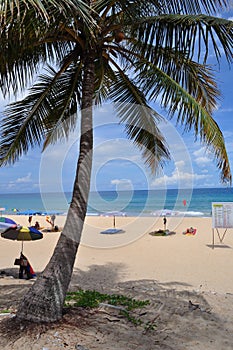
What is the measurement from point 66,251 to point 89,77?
2.53 meters

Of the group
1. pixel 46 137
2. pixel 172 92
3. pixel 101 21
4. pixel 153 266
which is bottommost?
pixel 153 266

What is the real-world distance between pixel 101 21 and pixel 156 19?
73 cm

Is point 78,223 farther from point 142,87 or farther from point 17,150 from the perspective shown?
point 142,87

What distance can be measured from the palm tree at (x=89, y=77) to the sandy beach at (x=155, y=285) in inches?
32.4

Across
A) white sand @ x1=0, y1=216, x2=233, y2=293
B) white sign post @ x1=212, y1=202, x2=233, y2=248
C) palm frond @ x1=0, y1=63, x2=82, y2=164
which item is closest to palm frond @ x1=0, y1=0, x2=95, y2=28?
palm frond @ x1=0, y1=63, x2=82, y2=164

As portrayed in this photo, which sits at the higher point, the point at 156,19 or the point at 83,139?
the point at 156,19

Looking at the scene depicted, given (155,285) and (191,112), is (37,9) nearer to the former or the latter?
(191,112)

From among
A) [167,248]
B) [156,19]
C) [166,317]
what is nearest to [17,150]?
[156,19]

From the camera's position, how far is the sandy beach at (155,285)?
4141 millimetres

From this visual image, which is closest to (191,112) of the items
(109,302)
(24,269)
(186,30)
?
(186,30)

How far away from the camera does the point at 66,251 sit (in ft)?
14.7

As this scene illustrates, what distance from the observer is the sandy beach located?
4.14 meters

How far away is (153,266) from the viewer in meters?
9.92

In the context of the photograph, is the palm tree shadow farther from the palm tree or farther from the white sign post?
the white sign post
